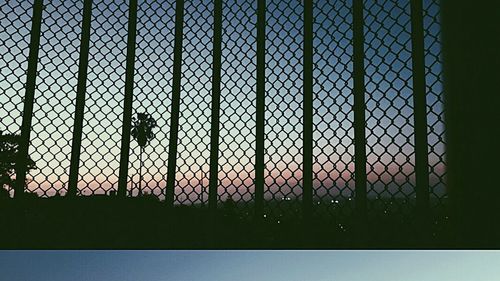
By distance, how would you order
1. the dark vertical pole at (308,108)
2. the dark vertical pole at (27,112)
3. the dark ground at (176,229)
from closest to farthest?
1. the dark ground at (176,229)
2. the dark vertical pole at (308,108)
3. the dark vertical pole at (27,112)

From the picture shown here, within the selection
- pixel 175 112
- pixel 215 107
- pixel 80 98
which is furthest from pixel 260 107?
pixel 80 98

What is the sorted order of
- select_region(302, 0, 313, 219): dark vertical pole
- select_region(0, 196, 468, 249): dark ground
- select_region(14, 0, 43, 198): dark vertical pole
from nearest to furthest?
select_region(0, 196, 468, 249): dark ground
select_region(302, 0, 313, 219): dark vertical pole
select_region(14, 0, 43, 198): dark vertical pole

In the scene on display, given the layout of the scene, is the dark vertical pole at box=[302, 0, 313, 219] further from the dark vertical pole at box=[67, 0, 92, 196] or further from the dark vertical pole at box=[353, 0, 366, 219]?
the dark vertical pole at box=[67, 0, 92, 196]

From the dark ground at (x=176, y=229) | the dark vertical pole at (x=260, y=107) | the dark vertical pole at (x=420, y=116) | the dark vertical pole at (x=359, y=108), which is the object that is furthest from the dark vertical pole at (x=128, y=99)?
the dark vertical pole at (x=420, y=116)

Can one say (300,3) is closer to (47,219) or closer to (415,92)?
(415,92)

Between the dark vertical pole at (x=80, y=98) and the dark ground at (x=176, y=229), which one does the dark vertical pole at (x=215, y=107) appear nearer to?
the dark ground at (x=176, y=229)

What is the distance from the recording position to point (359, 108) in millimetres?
1832

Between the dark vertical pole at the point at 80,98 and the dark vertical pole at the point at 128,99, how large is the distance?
20cm

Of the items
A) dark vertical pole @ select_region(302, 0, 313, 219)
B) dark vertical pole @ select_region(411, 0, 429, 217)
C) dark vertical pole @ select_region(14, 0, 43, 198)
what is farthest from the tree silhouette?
dark vertical pole @ select_region(411, 0, 429, 217)

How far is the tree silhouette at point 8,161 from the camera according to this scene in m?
1.94

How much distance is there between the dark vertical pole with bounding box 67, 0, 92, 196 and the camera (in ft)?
6.19

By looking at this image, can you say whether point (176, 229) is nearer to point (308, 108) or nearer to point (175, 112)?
point (175, 112)

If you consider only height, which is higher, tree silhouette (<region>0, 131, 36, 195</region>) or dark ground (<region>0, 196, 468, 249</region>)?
tree silhouette (<region>0, 131, 36, 195</region>)

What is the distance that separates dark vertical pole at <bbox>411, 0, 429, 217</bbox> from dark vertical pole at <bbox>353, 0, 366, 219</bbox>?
0.21 m
